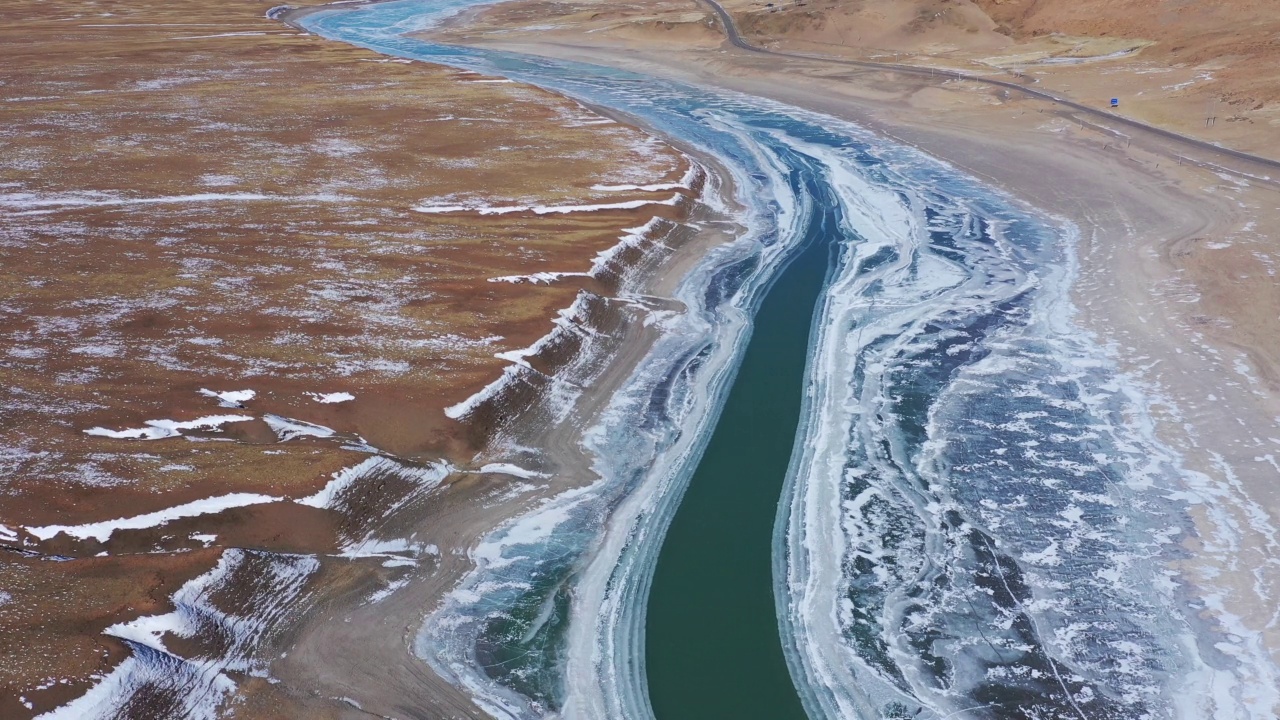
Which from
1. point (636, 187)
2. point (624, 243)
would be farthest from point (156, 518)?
point (636, 187)

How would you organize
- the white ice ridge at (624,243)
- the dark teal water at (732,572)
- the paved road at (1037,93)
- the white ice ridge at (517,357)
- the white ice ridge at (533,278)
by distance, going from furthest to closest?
the paved road at (1037,93) < the white ice ridge at (624,243) < the white ice ridge at (533,278) < the white ice ridge at (517,357) < the dark teal water at (732,572)

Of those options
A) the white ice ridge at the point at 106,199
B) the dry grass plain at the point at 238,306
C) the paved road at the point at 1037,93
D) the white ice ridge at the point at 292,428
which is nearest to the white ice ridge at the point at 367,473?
the dry grass plain at the point at 238,306

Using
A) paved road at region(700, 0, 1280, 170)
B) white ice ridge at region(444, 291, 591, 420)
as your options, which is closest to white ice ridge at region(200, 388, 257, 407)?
white ice ridge at region(444, 291, 591, 420)

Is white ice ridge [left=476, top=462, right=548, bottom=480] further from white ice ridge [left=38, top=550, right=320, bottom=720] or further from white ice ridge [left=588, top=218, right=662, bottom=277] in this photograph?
white ice ridge [left=588, top=218, right=662, bottom=277]

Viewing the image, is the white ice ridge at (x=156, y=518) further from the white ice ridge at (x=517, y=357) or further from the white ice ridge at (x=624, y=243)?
the white ice ridge at (x=624, y=243)

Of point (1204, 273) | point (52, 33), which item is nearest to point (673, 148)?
point (1204, 273)

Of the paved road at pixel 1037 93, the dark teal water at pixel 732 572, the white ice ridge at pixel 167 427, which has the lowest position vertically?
the dark teal water at pixel 732 572

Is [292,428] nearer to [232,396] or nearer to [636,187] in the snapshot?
[232,396]
